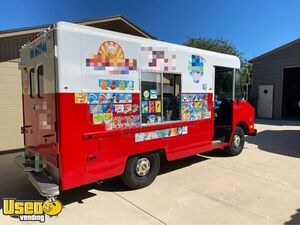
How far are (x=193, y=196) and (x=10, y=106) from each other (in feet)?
19.4

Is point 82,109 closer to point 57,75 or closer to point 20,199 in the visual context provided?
point 57,75

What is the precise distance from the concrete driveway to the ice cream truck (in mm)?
459

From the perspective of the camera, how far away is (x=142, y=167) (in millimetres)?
4828

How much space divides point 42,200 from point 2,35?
4.51 m

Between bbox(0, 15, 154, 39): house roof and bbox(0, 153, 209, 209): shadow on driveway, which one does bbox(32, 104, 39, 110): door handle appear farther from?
bbox(0, 15, 154, 39): house roof

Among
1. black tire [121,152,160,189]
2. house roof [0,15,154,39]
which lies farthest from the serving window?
house roof [0,15,154,39]

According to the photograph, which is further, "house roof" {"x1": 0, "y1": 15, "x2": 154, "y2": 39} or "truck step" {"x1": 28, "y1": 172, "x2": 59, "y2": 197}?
"house roof" {"x1": 0, "y1": 15, "x2": 154, "y2": 39}

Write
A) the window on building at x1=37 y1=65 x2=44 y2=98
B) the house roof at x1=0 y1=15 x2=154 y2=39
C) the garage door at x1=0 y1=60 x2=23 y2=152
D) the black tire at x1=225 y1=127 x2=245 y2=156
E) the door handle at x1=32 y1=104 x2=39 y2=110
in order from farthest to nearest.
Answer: the garage door at x1=0 y1=60 x2=23 y2=152 < the black tire at x1=225 y1=127 x2=245 y2=156 < the house roof at x1=0 y1=15 x2=154 y2=39 < the door handle at x1=32 y1=104 x2=39 y2=110 < the window on building at x1=37 y1=65 x2=44 y2=98

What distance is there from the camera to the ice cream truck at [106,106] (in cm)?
372

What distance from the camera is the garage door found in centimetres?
730

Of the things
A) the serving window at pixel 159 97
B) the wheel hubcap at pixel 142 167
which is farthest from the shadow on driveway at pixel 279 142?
the wheel hubcap at pixel 142 167

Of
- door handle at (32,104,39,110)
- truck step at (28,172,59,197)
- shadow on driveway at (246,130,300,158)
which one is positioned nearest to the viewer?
truck step at (28,172,59,197)

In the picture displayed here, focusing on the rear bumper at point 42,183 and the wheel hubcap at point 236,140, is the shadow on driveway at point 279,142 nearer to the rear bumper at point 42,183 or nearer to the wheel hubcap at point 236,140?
the wheel hubcap at point 236,140

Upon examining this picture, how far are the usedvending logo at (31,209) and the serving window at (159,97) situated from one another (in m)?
2.03
